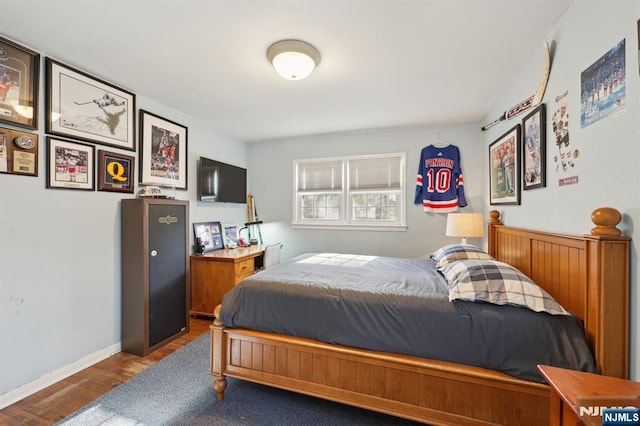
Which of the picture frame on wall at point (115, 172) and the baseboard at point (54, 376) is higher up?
the picture frame on wall at point (115, 172)

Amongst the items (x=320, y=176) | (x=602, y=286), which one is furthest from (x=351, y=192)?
(x=602, y=286)

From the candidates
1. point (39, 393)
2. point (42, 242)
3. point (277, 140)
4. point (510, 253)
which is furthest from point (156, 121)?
point (510, 253)

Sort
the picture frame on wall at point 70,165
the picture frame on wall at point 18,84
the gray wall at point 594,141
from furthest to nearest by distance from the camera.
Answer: the picture frame on wall at point 70,165
the picture frame on wall at point 18,84
the gray wall at point 594,141

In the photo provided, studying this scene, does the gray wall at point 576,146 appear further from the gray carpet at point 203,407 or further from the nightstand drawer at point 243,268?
the nightstand drawer at point 243,268

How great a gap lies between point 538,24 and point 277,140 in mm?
3380

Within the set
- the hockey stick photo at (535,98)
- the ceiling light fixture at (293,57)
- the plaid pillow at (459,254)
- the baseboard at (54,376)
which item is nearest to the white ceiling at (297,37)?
the ceiling light fixture at (293,57)

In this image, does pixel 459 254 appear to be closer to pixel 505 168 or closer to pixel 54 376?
pixel 505 168

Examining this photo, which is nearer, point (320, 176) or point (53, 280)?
point (53, 280)

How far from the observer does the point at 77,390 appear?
76.7 inches

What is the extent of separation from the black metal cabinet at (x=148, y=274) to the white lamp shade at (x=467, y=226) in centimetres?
300

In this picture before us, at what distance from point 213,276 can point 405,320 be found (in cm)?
238

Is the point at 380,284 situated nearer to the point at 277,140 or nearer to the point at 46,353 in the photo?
the point at 46,353

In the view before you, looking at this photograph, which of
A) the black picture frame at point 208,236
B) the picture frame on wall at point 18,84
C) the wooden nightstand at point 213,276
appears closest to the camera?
the picture frame on wall at point 18,84

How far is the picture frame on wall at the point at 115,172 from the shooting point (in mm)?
2369
